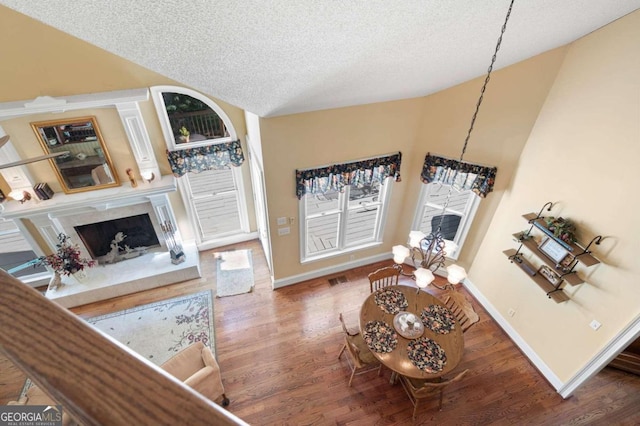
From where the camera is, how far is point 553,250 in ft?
12.4

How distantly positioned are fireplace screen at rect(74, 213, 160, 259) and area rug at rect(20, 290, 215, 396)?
1.14 metres

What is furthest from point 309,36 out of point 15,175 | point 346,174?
point 15,175

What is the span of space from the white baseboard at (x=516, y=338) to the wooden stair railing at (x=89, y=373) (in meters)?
5.22

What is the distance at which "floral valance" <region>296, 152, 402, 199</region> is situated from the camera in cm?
449

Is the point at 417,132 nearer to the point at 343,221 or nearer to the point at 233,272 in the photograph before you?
the point at 343,221

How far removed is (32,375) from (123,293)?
587 cm

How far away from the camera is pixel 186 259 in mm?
5602

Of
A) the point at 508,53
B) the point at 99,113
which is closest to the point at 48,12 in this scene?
the point at 99,113

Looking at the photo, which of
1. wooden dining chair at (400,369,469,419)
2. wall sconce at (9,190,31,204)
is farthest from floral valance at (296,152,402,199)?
wall sconce at (9,190,31,204)

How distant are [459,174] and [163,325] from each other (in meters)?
5.00

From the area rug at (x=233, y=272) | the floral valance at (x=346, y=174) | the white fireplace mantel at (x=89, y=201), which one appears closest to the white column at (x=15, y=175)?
the white fireplace mantel at (x=89, y=201)

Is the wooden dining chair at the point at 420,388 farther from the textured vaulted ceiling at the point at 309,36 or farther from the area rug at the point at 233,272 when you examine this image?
the textured vaulted ceiling at the point at 309,36

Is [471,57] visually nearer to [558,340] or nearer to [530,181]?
[530,181]

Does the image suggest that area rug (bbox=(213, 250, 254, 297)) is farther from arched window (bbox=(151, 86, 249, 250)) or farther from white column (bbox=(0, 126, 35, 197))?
white column (bbox=(0, 126, 35, 197))
